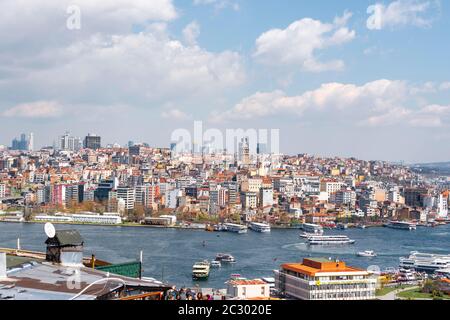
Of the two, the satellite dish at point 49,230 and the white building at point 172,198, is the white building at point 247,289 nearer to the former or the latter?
the satellite dish at point 49,230

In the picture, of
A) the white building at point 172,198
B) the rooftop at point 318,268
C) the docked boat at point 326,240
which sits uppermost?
the white building at point 172,198

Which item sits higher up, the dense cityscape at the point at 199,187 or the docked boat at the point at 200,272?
the dense cityscape at the point at 199,187

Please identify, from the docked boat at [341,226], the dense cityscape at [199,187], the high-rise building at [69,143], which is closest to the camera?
the docked boat at [341,226]

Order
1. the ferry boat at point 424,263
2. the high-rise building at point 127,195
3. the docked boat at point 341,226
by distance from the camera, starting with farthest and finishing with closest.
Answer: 1. the high-rise building at point 127,195
2. the docked boat at point 341,226
3. the ferry boat at point 424,263

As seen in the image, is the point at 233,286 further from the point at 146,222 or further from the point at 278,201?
the point at 278,201

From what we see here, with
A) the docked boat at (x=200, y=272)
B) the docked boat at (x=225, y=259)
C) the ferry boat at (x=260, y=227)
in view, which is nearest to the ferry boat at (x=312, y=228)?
the ferry boat at (x=260, y=227)

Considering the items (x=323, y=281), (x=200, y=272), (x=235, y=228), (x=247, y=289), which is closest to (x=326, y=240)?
(x=235, y=228)

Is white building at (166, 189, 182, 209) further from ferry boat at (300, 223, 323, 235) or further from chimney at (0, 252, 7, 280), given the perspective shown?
chimney at (0, 252, 7, 280)
